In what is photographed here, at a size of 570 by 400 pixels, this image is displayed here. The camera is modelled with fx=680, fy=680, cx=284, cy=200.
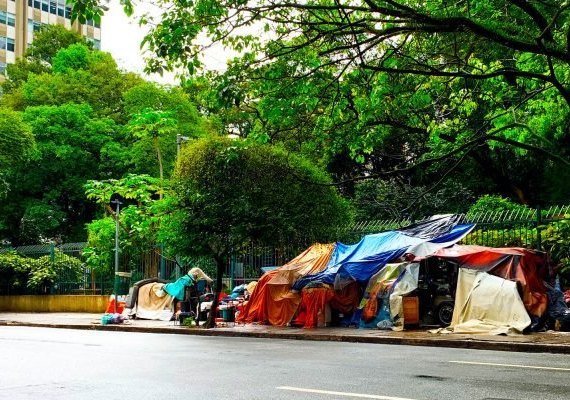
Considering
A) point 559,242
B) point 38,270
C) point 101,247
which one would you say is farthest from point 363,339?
point 38,270

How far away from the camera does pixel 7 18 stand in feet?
253

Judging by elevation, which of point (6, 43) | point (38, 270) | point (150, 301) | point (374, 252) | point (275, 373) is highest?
point (6, 43)

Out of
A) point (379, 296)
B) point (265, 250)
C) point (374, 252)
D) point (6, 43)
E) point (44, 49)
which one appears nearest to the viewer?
point (379, 296)

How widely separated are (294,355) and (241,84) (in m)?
4.97

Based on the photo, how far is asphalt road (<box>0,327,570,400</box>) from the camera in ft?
25.8

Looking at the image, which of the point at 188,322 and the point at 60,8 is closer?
the point at 188,322

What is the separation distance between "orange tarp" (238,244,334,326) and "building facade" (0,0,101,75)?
59.1 m

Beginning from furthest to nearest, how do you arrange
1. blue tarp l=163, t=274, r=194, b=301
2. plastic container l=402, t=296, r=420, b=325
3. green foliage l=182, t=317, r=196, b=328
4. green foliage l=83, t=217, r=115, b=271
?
green foliage l=83, t=217, r=115, b=271
blue tarp l=163, t=274, r=194, b=301
green foliage l=182, t=317, r=196, b=328
plastic container l=402, t=296, r=420, b=325

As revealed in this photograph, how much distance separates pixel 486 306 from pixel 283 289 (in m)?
6.84

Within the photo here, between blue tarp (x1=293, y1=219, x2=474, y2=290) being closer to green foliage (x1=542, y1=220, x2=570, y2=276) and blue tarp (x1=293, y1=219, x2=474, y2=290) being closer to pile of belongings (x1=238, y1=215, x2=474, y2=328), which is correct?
pile of belongings (x1=238, y1=215, x2=474, y2=328)

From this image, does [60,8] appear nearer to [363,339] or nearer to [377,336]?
[363,339]

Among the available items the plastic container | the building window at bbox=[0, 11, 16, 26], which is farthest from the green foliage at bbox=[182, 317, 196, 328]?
the building window at bbox=[0, 11, 16, 26]

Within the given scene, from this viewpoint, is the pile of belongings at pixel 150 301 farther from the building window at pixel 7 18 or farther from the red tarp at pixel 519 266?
the building window at pixel 7 18

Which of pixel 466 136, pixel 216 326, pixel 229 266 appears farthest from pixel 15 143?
pixel 466 136
